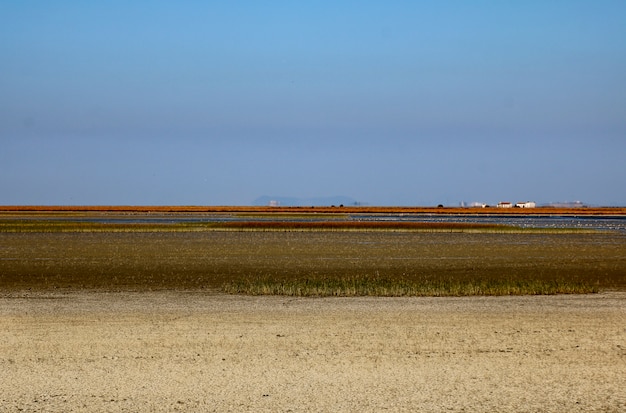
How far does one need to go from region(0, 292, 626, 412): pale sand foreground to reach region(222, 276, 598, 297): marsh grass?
7.79 ft

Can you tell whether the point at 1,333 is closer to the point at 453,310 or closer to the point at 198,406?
the point at 198,406

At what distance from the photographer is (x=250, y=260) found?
3853 cm

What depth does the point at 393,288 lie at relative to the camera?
974 inches

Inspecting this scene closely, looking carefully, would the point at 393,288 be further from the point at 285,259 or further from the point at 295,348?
the point at 285,259

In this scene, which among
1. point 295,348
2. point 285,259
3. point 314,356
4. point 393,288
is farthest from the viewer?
point 285,259

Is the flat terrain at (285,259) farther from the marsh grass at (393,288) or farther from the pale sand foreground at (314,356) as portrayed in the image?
the pale sand foreground at (314,356)

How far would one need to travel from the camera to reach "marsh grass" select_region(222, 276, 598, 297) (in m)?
23.7

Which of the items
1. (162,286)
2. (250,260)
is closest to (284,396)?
(162,286)

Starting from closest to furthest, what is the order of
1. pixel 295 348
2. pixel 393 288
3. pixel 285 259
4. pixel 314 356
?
pixel 314 356, pixel 295 348, pixel 393 288, pixel 285 259

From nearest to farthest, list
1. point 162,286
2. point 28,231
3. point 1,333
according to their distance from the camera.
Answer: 1. point 1,333
2. point 162,286
3. point 28,231

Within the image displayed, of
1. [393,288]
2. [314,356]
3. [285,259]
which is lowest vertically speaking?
[314,356]

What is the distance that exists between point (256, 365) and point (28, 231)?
57.7 meters

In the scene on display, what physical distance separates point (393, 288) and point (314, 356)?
33.9ft

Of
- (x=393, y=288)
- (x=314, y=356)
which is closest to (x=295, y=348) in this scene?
(x=314, y=356)
